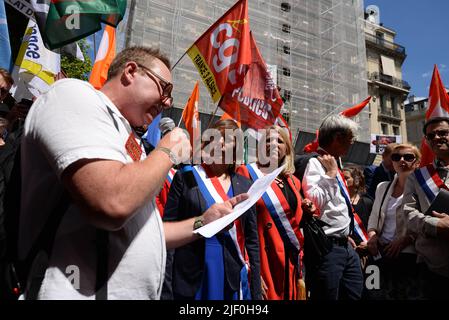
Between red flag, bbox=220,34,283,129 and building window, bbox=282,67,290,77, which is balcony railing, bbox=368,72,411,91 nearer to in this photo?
building window, bbox=282,67,290,77

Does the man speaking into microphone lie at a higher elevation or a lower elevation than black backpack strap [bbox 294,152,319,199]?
lower

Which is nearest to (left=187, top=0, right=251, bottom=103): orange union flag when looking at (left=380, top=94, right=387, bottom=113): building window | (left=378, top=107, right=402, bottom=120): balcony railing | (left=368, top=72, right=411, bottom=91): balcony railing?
(left=378, top=107, right=402, bottom=120): balcony railing

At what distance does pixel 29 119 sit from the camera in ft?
3.50

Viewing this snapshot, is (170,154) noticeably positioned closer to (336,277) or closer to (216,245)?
(216,245)

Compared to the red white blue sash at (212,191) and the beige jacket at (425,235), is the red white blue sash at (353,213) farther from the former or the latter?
the red white blue sash at (212,191)

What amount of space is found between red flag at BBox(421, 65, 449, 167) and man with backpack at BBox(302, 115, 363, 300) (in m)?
0.90

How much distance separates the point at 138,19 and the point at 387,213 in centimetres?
1468

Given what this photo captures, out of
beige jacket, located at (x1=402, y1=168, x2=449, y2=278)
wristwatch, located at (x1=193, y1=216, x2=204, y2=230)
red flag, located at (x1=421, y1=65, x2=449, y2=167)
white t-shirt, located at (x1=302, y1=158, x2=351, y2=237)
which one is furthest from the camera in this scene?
red flag, located at (x1=421, y1=65, x2=449, y2=167)

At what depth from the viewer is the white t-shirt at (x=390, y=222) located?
10.3ft

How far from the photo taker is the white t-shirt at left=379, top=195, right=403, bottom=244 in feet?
10.3

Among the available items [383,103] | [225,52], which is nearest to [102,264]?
[225,52]

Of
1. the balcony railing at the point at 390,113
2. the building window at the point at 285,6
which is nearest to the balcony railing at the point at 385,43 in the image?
the balcony railing at the point at 390,113
